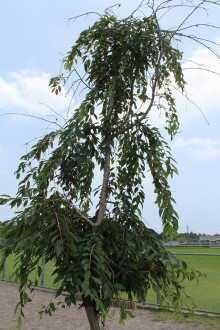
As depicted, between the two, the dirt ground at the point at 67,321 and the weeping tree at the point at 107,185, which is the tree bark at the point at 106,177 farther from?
the dirt ground at the point at 67,321

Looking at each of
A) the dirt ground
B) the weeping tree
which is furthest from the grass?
the weeping tree

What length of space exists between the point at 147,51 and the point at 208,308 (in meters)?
4.92

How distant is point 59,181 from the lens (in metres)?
2.78

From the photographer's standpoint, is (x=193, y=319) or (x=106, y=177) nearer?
(x=106, y=177)

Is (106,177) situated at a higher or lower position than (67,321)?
higher

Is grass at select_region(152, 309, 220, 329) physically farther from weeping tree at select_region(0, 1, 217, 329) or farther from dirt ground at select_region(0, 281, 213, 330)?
weeping tree at select_region(0, 1, 217, 329)

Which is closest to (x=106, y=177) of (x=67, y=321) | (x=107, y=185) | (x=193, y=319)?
(x=107, y=185)

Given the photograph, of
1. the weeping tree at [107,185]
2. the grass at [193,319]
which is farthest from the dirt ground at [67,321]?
the weeping tree at [107,185]

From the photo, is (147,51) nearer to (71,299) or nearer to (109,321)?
(71,299)

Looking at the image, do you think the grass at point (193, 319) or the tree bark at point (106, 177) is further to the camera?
the grass at point (193, 319)

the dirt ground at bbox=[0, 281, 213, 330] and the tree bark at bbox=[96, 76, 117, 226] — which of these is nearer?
the tree bark at bbox=[96, 76, 117, 226]

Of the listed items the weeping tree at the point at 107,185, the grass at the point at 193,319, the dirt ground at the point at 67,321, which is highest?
the weeping tree at the point at 107,185

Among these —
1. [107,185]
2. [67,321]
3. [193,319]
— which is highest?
[107,185]

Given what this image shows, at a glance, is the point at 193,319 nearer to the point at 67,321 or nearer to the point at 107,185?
the point at 67,321
